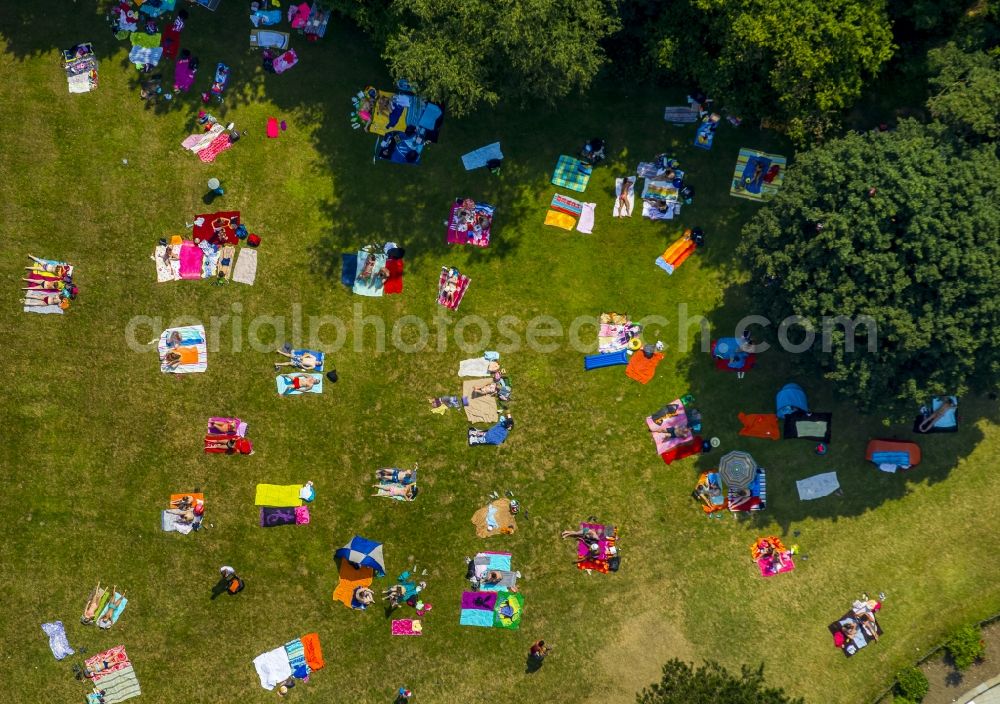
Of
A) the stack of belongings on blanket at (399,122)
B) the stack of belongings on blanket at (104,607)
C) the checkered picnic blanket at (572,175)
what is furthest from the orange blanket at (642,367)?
the stack of belongings on blanket at (104,607)

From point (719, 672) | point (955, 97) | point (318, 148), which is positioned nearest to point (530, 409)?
point (719, 672)

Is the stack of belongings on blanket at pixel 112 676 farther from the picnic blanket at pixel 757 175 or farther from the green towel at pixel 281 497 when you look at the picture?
the picnic blanket at pixel 757 175

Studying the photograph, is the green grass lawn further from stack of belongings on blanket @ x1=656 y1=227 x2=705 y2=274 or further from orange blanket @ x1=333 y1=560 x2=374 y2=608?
stack of belongings on blanket @ x1=656 y1=227 x2=705 y2=274

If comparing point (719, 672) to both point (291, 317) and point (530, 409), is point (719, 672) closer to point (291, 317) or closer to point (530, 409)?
point (530, 409)

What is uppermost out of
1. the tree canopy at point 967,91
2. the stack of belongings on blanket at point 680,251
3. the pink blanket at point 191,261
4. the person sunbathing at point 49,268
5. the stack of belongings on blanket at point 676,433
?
the tree canopy at point 967,91

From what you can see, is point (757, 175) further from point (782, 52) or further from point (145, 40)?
point (145, 40)

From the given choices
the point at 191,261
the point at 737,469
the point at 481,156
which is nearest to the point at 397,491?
the point at 191,261
